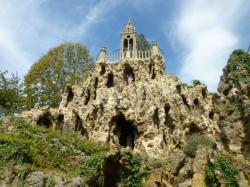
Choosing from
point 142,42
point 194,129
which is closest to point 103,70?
point 194,129

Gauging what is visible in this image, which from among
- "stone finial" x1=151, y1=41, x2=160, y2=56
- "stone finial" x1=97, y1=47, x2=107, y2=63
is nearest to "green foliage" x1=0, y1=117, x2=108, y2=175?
"stone finial" x1=97, y1=47, x2=107, y2=63

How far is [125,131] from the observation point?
25.6 metres

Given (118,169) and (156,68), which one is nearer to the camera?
(118,169)

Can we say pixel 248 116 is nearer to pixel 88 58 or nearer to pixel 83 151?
pixel 83 151

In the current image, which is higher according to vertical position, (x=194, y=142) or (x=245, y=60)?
(x=245, y=60)

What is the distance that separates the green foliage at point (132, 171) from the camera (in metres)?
17.1

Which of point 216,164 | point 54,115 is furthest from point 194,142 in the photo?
point 54,115

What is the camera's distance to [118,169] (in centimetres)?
1772

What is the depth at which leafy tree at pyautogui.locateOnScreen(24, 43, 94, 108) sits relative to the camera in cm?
3189

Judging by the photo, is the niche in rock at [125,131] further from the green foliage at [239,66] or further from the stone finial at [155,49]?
the green foliage at [239,66]

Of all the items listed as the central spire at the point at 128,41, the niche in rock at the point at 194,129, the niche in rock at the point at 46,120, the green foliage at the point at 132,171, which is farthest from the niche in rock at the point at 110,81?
the green foliage at the point at 132,171

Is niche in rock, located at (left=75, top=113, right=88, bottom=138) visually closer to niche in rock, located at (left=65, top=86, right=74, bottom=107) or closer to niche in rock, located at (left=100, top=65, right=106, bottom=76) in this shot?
niche in rock, located at (left=65, top=86, right=74, bottom=107)

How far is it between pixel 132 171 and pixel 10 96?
16848 mm

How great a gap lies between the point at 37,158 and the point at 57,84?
708 inches
